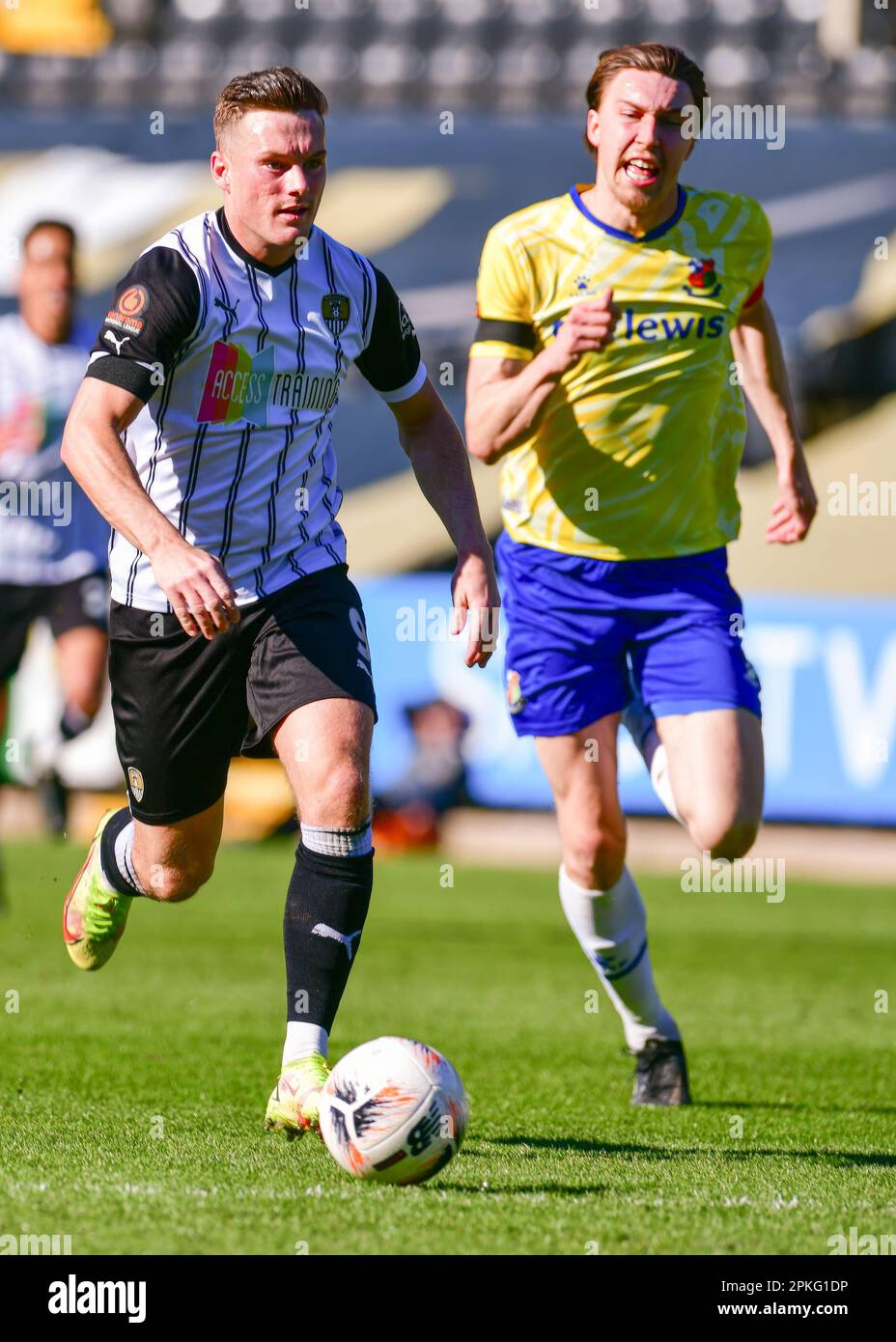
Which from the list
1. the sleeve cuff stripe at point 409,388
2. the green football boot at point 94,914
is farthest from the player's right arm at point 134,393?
the green football boot at point 94,914

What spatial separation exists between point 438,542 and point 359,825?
11.6 m

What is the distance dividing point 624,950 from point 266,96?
2528 millimetres

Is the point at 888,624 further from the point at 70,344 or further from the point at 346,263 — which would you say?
the point at 346,263

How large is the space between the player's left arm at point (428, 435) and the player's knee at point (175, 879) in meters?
0.92

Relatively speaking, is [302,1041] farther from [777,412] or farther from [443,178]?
[443,178]

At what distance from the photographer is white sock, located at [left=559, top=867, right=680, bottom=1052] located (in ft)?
18.3

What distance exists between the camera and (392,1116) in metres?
3.89

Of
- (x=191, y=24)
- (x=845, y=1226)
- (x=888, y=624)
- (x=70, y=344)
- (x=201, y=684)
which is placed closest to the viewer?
(x=845, y=1226)

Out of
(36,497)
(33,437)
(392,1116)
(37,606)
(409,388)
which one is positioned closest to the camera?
(392,1116)

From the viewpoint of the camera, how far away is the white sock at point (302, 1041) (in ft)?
14.1

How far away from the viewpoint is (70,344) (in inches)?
379

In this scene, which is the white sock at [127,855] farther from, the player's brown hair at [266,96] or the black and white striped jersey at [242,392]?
the player's brown hair at [266,96]

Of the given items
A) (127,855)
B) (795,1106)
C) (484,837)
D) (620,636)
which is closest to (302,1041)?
(127,855)

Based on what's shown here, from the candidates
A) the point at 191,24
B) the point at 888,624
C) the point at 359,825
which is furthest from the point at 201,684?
the point at 191,24
